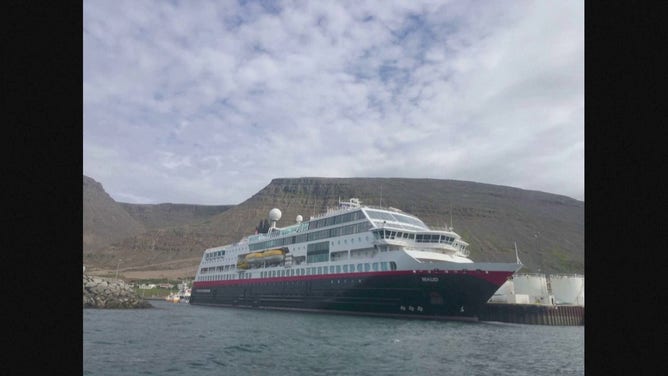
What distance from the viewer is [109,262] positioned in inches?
6383

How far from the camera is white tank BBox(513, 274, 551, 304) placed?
1984 inches

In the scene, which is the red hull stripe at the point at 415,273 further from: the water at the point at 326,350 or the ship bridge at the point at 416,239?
the water at the point at 326,350

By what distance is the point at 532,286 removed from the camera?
50.9m

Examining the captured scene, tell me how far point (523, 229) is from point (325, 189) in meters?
81.8

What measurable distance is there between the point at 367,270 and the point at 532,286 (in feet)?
85.6

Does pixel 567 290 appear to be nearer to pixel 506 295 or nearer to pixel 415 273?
pixel 506 295

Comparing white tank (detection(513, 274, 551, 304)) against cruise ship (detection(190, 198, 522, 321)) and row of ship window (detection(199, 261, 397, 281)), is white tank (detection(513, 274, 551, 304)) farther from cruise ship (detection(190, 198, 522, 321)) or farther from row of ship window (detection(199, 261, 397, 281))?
row of ship window (detection(199, 261, 397, 281))

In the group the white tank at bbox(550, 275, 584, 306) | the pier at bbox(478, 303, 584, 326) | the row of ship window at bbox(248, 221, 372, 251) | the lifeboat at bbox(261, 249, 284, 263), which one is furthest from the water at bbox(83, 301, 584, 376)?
the white tank at bbox(550, 275, 584, 306)

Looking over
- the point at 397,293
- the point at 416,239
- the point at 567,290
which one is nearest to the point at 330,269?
the point at 397,293

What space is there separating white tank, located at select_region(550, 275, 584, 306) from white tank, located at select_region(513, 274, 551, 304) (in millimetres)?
1263

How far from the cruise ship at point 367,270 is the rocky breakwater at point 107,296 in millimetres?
12599

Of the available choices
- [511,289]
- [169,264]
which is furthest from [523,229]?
[169,264]

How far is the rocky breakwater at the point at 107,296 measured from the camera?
50156 millimetres

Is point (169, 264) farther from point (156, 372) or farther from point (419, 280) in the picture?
point (156, 372)
